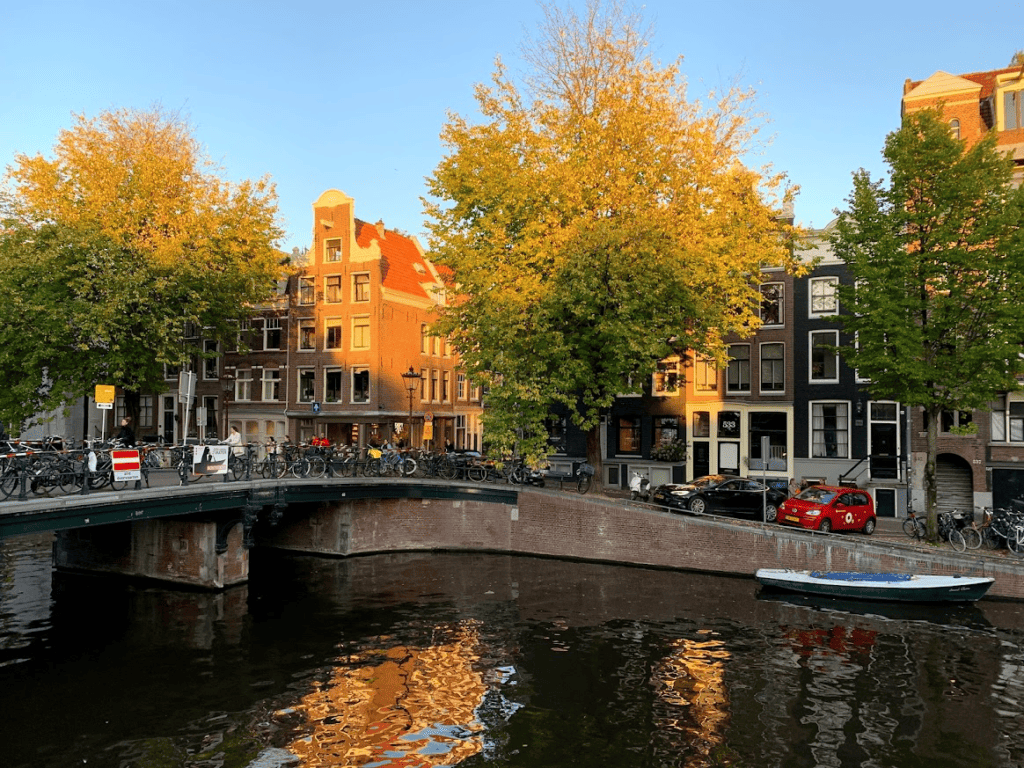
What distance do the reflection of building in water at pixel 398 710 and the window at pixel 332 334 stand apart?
2900cm

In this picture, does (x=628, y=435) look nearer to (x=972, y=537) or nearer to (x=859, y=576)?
(x=859, y=576)

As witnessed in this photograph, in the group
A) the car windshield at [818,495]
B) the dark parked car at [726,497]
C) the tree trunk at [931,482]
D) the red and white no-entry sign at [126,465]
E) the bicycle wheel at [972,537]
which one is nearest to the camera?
the red and white no-entry sign at [126,465]

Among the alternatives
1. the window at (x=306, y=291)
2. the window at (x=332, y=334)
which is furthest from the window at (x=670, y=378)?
the window at (x=306, y=291)

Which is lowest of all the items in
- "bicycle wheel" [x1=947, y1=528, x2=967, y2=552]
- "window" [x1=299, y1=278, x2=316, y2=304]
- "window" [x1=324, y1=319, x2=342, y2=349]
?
"bicycle wheel" [x1=947, y1=528, x2=967, y2=552]

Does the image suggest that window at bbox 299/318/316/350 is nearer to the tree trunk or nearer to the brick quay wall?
the brick quay wall

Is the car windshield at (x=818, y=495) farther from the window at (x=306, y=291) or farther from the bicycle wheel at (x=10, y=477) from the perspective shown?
the window at (x=306, y=291)

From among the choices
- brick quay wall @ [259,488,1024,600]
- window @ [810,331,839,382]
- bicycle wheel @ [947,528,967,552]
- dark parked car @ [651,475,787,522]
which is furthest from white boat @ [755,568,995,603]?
window @ [810,331,839,382]

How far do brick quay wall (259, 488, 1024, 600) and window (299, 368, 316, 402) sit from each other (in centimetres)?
1487

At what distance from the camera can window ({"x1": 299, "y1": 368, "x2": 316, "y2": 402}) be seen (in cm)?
4638

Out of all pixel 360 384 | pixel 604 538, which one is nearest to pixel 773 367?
pixel 604 538

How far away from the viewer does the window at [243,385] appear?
4816 centimetres

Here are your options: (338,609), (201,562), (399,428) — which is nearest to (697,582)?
(338,609)

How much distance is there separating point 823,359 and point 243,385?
33946mm

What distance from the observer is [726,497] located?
1166 inches
